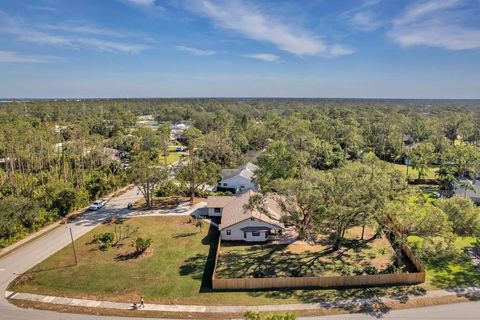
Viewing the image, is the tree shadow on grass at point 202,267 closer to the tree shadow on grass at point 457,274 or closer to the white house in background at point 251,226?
the white house in background at point 251,226

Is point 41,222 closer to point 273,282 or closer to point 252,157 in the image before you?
point 273,282

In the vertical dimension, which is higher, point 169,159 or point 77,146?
point 77,146

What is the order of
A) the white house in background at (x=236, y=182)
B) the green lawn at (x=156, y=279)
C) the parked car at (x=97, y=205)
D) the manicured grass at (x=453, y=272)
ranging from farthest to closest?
the white house in background at (x=236, y=182) → the parked car at (x=97, y=205) → the manicured grass at (x=453, y=272) → the green lawn at (x=156, y=279)

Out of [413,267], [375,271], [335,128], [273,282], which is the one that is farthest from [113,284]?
[335,128]

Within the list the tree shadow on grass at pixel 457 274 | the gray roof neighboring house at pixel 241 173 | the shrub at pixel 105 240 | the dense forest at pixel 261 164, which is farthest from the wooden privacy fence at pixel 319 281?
the gray roof neighboring house at pixel 241 173

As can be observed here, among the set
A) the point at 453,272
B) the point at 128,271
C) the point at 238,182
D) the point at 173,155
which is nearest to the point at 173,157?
the point at 173,155

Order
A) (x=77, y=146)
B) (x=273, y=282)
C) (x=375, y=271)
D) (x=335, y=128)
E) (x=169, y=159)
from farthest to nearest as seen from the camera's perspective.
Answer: (x=335, y=128) → (x=169, y=159) → (x=77, y=146) → (x=375, y=271) → (x=273, y=282)

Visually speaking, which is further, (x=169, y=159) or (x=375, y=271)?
(x=169, y=159)

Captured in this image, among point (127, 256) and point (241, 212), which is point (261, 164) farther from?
point (127, 256)
